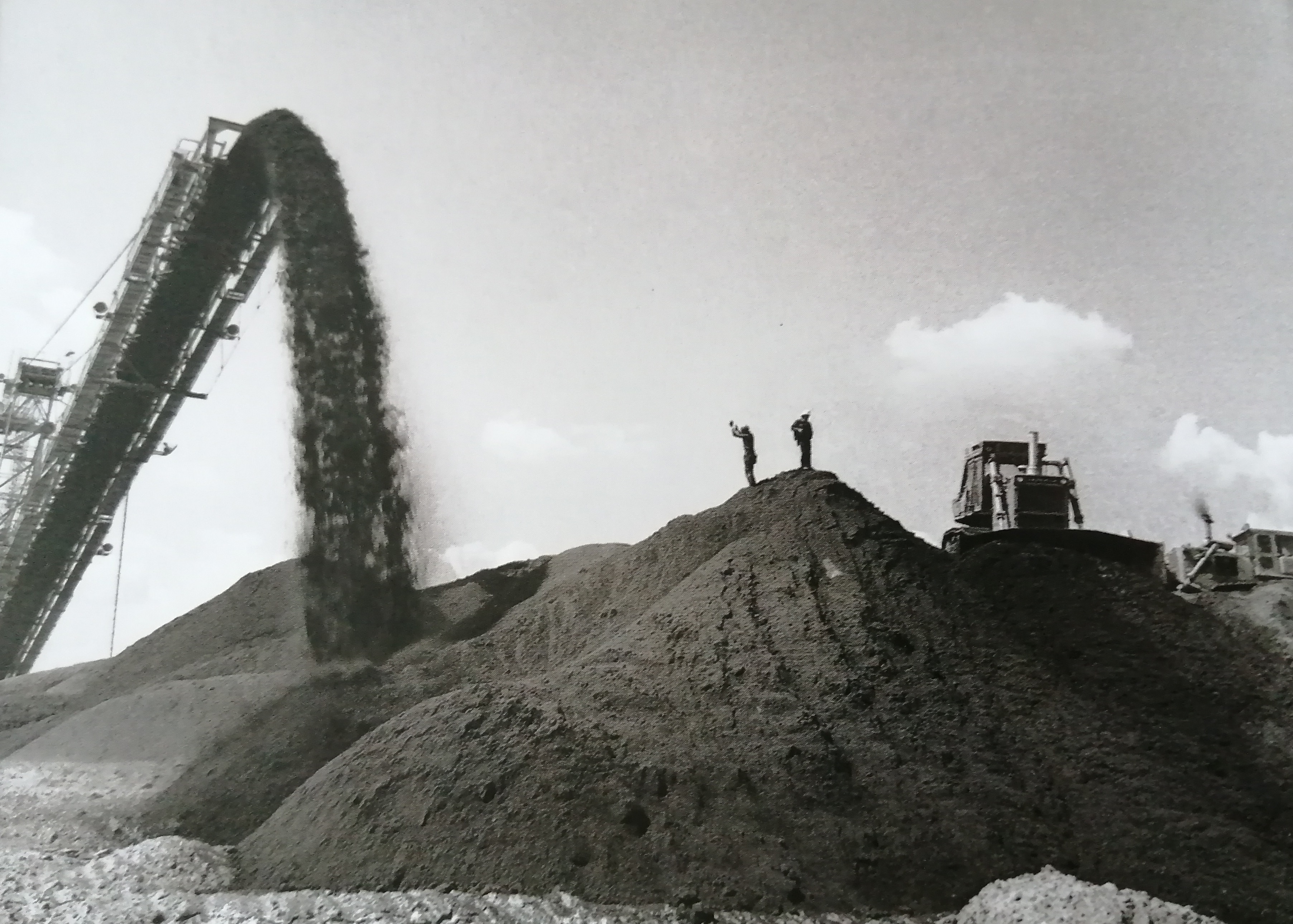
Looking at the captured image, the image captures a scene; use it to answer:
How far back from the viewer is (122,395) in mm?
9539

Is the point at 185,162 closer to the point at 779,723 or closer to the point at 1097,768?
the point at 779,723

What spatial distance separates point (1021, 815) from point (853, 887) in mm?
1160

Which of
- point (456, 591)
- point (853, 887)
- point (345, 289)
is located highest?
point (345, 289)

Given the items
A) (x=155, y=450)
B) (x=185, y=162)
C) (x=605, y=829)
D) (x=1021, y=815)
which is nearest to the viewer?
(x=605, y=829)

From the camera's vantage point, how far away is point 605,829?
438cm

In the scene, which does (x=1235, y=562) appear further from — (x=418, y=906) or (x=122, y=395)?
(x=122, y=395)

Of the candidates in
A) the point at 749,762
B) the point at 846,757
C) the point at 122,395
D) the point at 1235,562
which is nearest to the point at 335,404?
the point at 122,395

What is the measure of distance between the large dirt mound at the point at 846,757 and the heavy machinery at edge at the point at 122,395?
590 centimetres

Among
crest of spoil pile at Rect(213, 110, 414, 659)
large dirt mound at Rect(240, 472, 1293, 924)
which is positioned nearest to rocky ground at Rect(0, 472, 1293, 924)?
large dirt mound at Rect(240, 472, 1293, 924)

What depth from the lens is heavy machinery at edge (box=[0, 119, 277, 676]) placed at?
8750 millimetres

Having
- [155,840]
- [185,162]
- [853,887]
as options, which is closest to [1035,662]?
[853,887]

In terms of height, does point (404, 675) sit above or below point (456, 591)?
below

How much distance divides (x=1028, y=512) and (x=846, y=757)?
11.4 feet

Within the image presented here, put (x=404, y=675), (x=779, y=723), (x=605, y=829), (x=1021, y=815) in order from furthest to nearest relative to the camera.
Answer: (x=404, y=675), (x=779, y=723), (x=1021, y=815), (x=605, y=829)
